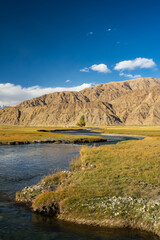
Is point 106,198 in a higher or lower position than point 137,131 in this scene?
higher

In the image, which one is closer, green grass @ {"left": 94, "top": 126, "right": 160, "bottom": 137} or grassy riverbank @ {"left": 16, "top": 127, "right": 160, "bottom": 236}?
grassy riverbank @ {"left": 16, "top": 127, "right": 160, "bottom": 236}

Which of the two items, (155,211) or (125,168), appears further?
(125,168)

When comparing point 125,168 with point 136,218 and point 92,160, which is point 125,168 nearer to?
point 92,160

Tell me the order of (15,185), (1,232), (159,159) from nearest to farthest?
1. (1,232)
2. (15,185)
3. (159,159)

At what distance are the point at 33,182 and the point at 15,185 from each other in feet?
5.31

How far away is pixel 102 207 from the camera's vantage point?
11211 mm

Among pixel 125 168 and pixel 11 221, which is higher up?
pixel 125 168

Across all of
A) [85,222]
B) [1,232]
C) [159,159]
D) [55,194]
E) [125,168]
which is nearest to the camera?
[1,232]

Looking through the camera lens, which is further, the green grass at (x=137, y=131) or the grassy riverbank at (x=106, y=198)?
the green grass at (x=137, y=131)

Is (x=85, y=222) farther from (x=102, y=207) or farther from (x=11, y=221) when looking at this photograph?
(x=11, y=221)

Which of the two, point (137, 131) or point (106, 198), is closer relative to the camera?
point (106, 198)

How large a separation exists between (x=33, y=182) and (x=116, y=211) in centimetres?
962

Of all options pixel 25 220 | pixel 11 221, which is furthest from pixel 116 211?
pixel 11 221

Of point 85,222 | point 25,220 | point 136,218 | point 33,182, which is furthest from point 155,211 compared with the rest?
point 33,182
